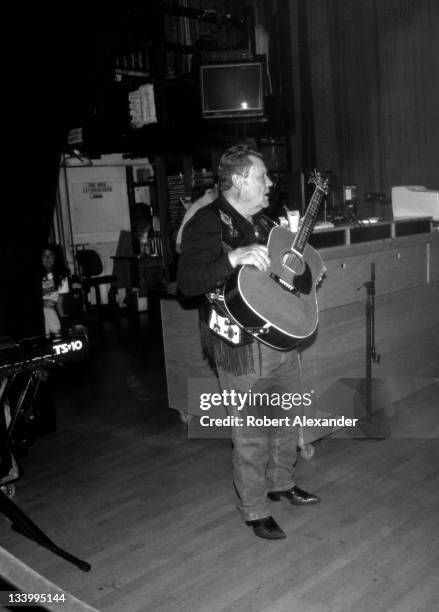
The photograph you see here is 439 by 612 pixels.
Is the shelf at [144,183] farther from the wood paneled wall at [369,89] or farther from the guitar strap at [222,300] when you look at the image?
the guitar strap at [222,300]

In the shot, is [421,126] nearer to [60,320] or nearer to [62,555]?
[60,320]

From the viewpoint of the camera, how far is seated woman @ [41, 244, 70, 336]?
5750 mm

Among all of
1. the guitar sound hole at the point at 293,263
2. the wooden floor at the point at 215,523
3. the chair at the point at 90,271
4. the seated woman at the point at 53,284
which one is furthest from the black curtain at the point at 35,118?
the chair at the point at 90,271

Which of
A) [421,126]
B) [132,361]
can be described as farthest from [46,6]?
[421,126]

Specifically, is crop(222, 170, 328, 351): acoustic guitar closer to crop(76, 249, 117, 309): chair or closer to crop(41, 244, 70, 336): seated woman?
crop(41, 244, 70, 336): seated woman

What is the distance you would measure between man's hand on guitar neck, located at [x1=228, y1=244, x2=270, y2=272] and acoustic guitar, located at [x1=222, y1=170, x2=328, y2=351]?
6 centimetres

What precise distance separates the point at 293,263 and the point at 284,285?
0.42 feet

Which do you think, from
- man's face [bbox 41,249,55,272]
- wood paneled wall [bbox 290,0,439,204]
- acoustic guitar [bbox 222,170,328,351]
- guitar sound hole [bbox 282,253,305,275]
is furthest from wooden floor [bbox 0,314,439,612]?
wood paneled wall [bbox 290,0,439,204]

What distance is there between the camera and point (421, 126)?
615 centimetres

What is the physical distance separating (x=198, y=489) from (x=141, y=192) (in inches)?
262

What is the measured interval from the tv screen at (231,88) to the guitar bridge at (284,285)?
12.9 feet

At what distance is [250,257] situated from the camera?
7.38ft

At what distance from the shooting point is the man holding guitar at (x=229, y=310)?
91.7 inches

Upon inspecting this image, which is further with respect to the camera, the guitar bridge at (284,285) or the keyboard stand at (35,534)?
the guitar bridge at (284,285)
